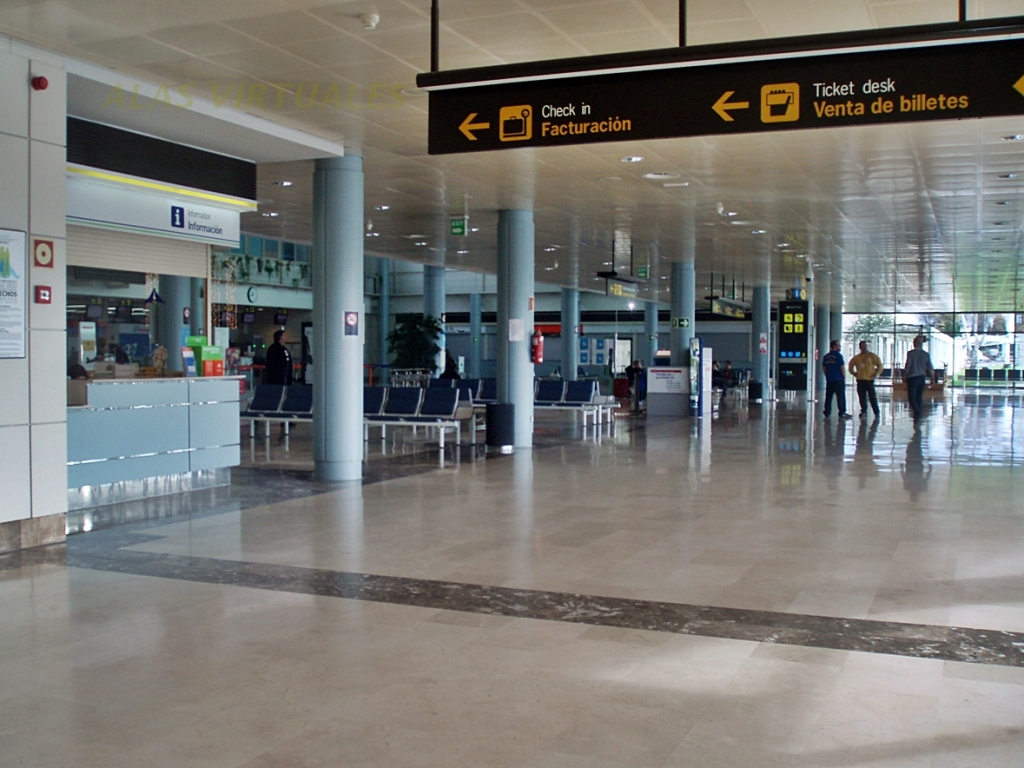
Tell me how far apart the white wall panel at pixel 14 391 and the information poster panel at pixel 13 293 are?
75 mm

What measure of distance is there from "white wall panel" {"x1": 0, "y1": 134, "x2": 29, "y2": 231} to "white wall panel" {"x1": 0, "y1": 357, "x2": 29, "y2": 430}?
3.31ft

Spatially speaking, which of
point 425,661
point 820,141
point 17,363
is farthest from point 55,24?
point 820,141

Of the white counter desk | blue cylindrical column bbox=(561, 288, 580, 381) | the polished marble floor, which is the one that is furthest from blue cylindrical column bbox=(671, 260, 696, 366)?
the white counter desk

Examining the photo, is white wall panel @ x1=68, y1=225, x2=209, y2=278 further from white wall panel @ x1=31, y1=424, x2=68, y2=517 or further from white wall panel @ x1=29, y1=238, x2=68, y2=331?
white wall panel @ x1=31, y1=424, x2=68, y2=517

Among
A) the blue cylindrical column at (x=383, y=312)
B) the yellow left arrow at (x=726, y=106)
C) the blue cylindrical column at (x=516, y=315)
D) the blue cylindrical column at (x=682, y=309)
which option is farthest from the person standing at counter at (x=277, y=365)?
the blue cylindrical column at (x=383, y=312)

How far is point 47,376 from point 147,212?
2677 millimetres

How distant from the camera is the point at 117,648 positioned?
471cm

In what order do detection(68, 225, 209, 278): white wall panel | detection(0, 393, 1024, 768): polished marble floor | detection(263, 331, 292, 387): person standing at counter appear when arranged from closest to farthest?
detection(0, 393, 1024, 768): polished marble floor, detection(68, 225, 209, 278): white wall panel, detection(263, 331, 292, 387): person standing at counter

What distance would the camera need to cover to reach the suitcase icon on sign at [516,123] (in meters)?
5.54

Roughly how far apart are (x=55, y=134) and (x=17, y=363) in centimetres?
179

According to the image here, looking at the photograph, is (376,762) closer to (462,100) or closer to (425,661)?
(425,661)

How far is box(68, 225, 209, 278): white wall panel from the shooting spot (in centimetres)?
934

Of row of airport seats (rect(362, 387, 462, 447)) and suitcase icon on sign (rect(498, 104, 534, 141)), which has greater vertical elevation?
suitcase icon on sign (rect(498, 104, 534, 141))

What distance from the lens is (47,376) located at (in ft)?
24.4
